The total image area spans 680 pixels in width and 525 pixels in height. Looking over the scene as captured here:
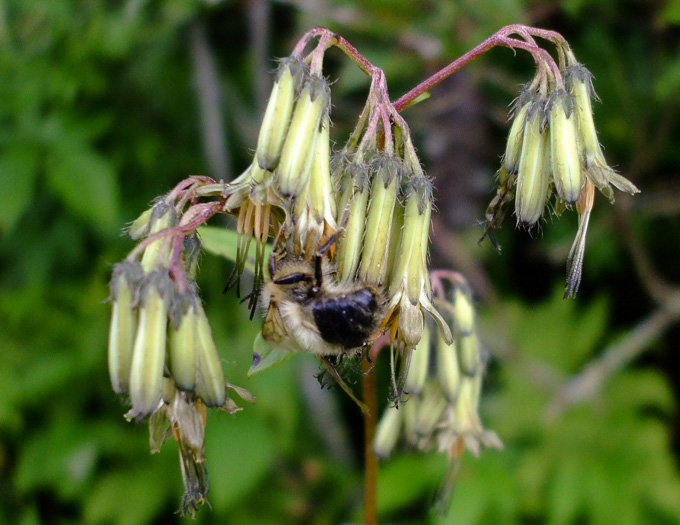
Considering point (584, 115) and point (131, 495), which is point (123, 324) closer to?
point (584, 115)

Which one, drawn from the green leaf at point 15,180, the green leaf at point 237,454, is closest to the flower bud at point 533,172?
the green leaf at point 237,454

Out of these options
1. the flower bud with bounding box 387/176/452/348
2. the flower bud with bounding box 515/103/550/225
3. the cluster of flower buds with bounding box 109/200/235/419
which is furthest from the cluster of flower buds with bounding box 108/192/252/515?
the flower bud with bounding box 515/103/550/225

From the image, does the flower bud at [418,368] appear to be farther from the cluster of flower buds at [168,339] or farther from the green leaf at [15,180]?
the green leaf at [15,180]

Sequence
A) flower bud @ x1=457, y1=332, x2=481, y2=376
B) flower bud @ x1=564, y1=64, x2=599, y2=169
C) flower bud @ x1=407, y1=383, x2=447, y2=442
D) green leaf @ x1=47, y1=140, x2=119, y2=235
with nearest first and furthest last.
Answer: flower bud @ x1=564, y1=64, x2=599, y2=169 < flower bud @ x1=457, y1=332, x2=481, y2=376 < flower bud @ x1=407, y1=383, x2=447, y2=442 < green leaf @ x1=47, y1=140, x2=119, y2=235

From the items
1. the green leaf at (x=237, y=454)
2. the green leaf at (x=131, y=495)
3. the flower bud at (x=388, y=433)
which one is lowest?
the green leaf at (x=131, y=495)

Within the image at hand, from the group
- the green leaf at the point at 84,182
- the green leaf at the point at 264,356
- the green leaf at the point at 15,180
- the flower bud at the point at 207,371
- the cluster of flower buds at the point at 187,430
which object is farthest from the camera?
the green leaf at the point at 84,182

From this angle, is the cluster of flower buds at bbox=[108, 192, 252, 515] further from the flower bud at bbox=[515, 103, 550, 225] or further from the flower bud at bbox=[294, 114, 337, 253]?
the flower bud at bbox=[515, 103, 550, 225]

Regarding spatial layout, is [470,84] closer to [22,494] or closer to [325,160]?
[325,160]
